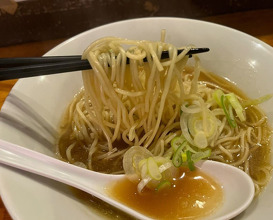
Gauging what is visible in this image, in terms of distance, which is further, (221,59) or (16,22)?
(16,22)

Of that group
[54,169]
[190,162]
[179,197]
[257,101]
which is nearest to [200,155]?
[190,162]

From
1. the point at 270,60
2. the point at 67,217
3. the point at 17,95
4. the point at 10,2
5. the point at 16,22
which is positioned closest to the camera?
the point at 67,217

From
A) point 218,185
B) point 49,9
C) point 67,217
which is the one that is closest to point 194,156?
point 218,185

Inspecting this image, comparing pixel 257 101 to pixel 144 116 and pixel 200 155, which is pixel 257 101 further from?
pixel 144 116

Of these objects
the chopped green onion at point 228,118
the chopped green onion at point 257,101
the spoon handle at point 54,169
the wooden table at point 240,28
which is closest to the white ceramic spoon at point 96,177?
the spoon handle at point 54,169

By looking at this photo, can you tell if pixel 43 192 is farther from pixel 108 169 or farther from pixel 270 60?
pixel 270 60
